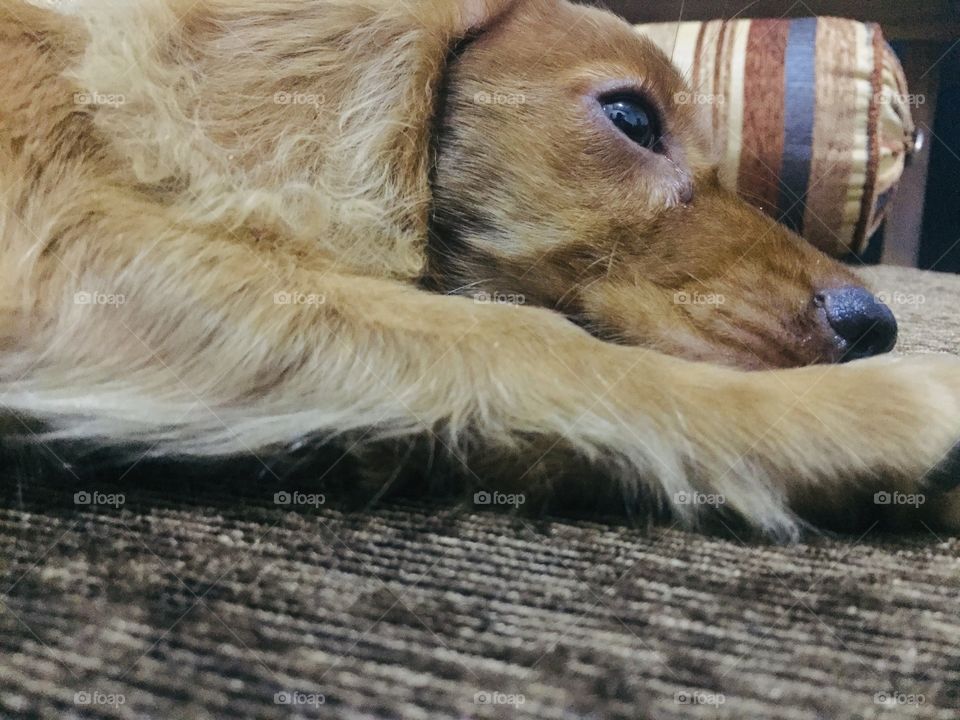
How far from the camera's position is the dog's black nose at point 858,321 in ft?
3.27

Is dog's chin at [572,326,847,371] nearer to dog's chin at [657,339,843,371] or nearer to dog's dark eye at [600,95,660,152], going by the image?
dog's chin at [657,339,843,371]

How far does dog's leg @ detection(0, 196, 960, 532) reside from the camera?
0.71 meters

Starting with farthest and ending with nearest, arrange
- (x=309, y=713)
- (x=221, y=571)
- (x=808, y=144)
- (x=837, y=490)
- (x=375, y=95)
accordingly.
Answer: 1. (x=808, y=144)
2. (x=375, y=95)
3. (x=837, y=490)
4. (x=221, y=571)
5. (x=309, y=713)

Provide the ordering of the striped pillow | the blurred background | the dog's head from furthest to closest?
the blurred background → the striped pillow → the dog's head

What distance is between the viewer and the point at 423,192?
100 cm

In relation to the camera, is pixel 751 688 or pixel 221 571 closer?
pixel 751 688

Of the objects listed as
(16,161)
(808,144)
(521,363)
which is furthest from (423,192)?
(808,144)

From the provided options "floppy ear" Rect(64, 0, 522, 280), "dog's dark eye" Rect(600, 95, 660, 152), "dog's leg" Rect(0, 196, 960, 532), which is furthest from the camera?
"dog's dark eye" Rect(600, 95, 660, 152)

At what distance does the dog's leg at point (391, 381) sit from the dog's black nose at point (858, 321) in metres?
0.20

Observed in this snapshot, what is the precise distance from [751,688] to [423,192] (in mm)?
707

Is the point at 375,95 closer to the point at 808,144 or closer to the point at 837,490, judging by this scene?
the point at 837,490

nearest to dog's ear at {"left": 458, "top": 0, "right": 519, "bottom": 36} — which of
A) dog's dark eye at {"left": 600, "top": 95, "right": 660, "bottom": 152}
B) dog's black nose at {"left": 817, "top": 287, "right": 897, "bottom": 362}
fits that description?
dog's dark eye at {"left": 600, "top": 95, "right": 660, "bottom": 152}

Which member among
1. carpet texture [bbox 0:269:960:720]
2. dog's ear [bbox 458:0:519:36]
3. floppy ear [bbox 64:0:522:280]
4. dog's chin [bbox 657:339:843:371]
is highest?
dog's ear [bbox 458:0:519:36]

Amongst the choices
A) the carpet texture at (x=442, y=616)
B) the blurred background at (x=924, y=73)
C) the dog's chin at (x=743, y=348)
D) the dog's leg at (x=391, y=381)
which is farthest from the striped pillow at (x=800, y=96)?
the carpet texture at (x=442, y=616)
